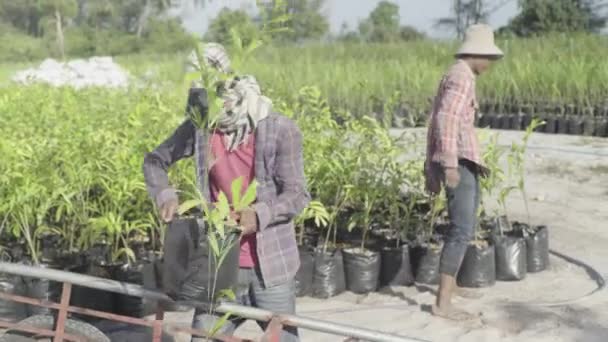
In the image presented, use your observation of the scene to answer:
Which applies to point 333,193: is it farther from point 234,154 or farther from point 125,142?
point 234,154

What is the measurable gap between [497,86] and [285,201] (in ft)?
29.2

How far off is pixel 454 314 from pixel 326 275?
718mm

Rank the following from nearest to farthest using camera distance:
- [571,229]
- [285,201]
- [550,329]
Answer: [285,201], [550,329], [571,229]

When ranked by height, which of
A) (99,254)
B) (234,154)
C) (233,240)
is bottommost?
Answer: (99,254)

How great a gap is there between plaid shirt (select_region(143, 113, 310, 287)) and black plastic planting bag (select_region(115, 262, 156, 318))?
154 centimetres

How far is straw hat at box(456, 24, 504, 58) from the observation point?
3.43 m

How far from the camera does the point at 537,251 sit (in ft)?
→ 14.4

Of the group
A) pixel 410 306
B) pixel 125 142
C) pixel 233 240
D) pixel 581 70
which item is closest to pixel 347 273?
pixel 410 306

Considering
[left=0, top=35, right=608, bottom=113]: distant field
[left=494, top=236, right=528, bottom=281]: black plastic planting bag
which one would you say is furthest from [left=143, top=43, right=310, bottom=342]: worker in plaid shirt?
[left=0, top=35, right=608, bottom=113]: distant field

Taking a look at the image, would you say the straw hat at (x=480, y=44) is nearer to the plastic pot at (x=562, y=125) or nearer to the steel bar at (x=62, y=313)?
the steel bar at (x=62, y=313)

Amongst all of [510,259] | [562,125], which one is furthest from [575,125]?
[510,259]

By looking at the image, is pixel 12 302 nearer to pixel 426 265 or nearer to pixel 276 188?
pixel 276 188

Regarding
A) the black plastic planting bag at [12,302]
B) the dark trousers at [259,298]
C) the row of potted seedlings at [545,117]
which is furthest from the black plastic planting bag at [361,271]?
the row of potted seedlings at [545,117]

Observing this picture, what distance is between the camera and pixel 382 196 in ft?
14.1
